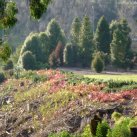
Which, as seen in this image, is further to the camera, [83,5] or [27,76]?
[83,5]

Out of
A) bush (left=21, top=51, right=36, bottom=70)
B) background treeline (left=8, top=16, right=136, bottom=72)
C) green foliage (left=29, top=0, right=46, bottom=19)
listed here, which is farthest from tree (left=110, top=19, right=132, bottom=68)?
green foliage (left=29, top=0, right=46, bottom=19)

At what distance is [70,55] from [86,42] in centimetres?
285

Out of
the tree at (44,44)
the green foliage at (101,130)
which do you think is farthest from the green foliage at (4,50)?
the tree at (44,44)

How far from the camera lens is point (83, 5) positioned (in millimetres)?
94938

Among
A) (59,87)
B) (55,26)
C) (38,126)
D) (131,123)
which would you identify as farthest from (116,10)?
(131,123)

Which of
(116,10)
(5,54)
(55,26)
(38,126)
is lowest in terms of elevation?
(38,126)

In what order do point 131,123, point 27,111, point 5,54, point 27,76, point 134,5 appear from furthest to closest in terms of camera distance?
1. point 134,5
2. point 27,76
3. point 27,111
4. point 131,123
5. point 5,54

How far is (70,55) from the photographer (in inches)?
2248

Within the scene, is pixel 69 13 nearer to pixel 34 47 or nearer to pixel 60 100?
pixel 34 47

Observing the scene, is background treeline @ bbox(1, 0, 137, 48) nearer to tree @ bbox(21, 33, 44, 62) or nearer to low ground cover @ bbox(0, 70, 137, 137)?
tree @ bbox(21, 33, 44, 62)

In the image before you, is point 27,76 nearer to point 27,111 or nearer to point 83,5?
point 27,111

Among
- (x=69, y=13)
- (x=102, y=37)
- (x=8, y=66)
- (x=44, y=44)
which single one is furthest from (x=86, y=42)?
(x=69, y=13)

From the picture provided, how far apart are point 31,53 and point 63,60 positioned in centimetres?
674

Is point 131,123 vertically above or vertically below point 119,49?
below
